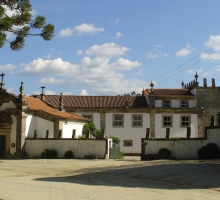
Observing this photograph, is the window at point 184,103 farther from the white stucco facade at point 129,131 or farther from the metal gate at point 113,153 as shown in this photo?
the metal gate at point 113,153

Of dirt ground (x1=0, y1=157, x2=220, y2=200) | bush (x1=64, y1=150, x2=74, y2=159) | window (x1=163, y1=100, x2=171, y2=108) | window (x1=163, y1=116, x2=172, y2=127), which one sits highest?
window (x1=163, y1=100, x2=171, y2=108)

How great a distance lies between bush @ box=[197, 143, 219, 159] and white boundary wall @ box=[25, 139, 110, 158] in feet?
25.7

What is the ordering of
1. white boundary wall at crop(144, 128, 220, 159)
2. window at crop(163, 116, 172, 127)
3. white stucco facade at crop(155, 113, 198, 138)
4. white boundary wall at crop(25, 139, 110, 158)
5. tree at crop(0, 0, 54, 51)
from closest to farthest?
tree at crop(0, 0, 54, 51), white boundary wall at crop(144, 128, 220, 159), white boundary wall at crop(25, 139, 110, 158), white stucco facade at crop(155, 113, 198, 138), window at crop(163, 116, 172, 127)

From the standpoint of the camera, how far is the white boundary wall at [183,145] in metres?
29.3

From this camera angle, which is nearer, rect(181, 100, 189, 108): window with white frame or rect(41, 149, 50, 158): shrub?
rect(41, 149, 50, 158): shrub

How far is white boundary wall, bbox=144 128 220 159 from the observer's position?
2931 centimetres

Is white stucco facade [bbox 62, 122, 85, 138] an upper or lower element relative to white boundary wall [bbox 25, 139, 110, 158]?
upper

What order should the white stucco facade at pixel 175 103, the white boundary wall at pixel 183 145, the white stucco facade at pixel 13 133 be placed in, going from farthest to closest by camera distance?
the white stucco facade at pixel 175 103 < the white stucco facade at pixel 13 133 < the white boundary wall at pixel 183 145

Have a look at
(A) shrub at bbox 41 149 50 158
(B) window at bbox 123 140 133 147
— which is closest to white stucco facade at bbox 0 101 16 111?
(A) shrub at bbox 41 149 50 158

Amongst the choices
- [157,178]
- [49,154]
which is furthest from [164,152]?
[157,178]

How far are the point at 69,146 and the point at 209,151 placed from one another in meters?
11.7

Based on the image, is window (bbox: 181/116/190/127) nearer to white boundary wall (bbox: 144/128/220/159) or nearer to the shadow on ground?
white boundary wall (bbox: 144/128/220/159)

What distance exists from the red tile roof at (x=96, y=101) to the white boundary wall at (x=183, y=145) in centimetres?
1962

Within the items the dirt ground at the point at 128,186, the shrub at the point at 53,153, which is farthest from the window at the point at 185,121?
the dirt ground at the point at 128,186
